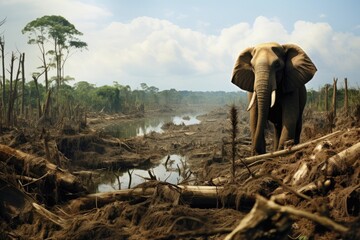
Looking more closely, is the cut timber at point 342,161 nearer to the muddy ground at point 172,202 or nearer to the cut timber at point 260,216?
the muddy ground at point 172,202

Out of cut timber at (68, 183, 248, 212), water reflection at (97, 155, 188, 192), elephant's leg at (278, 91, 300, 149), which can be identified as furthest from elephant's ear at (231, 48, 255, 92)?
cut timber at (68, 183, 248, 212)

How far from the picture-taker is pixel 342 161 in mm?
5480

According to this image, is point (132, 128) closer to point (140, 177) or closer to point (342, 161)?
point (140, 177)

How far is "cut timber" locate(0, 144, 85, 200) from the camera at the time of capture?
646 cm

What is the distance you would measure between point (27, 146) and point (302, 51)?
9.44m

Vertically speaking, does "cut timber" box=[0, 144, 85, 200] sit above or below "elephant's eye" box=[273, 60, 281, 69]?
→ below

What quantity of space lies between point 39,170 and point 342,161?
4858mm

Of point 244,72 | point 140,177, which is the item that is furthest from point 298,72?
point 140,177

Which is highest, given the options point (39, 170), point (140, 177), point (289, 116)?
point (289, 116)

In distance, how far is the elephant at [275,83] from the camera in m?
8.74

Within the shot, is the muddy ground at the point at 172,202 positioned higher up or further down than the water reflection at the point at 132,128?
higher up

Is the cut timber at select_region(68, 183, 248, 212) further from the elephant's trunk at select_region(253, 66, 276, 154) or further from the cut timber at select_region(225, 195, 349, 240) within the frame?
the cut timber at select_region(225, 195, 349, 240)

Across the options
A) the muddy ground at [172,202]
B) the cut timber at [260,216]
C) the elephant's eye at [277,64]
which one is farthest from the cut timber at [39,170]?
the elephant's eye at [277,64]

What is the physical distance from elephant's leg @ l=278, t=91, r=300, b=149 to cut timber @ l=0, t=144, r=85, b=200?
15.8 feet
